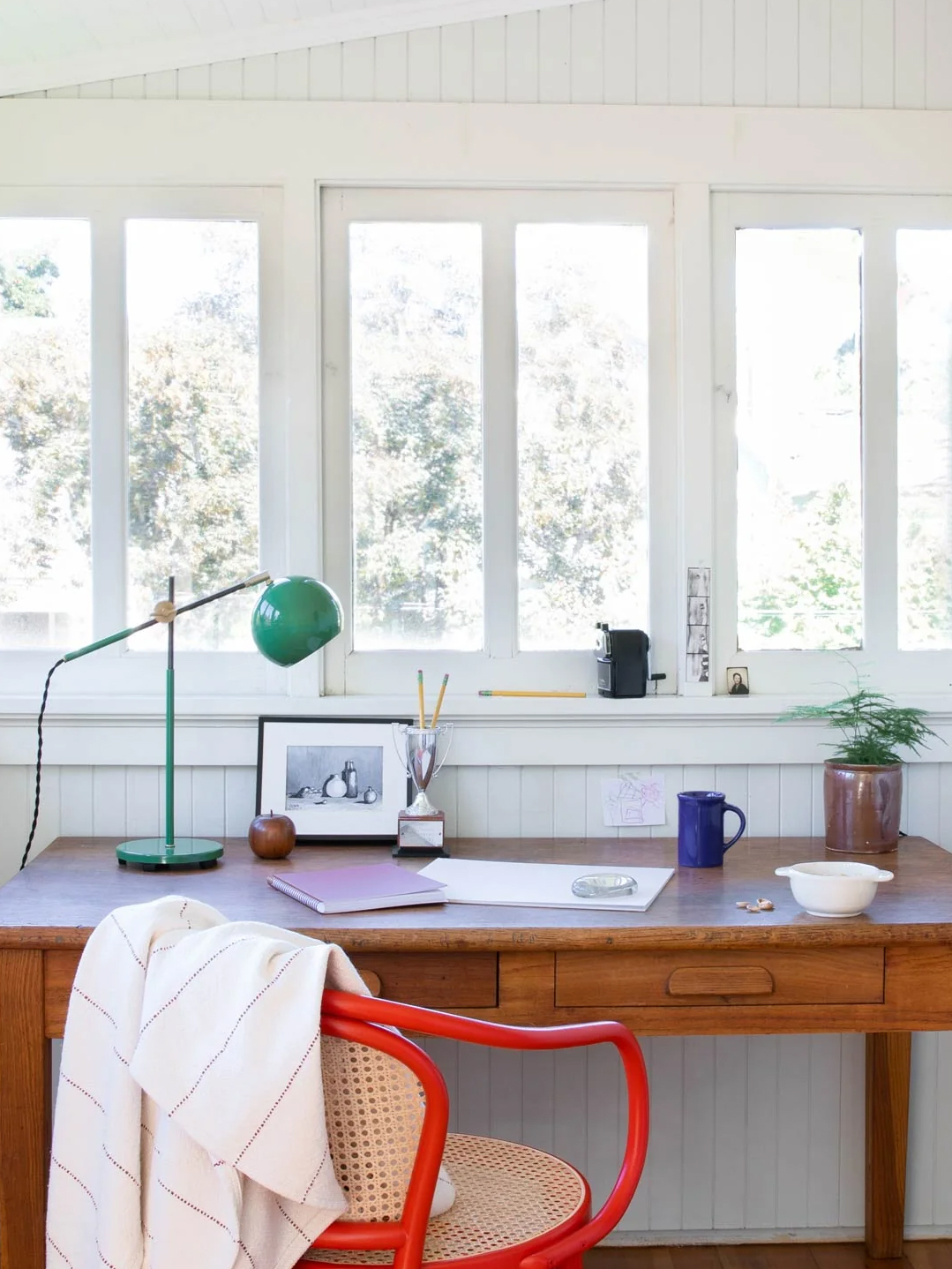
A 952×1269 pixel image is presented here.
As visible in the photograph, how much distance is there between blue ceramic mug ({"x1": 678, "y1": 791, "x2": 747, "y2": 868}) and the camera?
2193 mm

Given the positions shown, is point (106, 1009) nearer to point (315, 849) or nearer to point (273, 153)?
point (315, 849)

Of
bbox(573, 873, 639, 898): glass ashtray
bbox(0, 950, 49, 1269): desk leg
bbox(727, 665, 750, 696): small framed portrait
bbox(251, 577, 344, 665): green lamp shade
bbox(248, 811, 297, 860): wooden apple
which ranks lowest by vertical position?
bbox(0, 950, 49, 1269): desk leg

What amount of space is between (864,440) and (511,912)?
1324 mm

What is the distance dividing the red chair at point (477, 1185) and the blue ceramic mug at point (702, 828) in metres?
0.68

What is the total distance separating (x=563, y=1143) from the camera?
8.32ft

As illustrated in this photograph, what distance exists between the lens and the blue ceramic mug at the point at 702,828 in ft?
7.20

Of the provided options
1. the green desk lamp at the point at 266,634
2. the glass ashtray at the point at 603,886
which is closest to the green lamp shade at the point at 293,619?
the green desk lamp at the point at 266,634

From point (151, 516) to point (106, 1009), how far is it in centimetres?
138

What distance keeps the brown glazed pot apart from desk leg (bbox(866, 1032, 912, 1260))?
0.43 metres

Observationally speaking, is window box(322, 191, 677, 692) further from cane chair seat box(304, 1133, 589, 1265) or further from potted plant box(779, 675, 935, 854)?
cane chair seat box(304, 1133, 589, 1265)

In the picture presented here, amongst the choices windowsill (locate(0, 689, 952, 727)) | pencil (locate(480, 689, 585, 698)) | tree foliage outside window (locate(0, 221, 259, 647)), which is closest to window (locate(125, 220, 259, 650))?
tree foliage outside window (locate(0, 221, 259, 647))

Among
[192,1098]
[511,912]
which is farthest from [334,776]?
[192,1098]

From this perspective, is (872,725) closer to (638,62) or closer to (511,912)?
(511,912)

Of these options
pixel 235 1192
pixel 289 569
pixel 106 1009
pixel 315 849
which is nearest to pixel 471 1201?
pixel 235 1192
